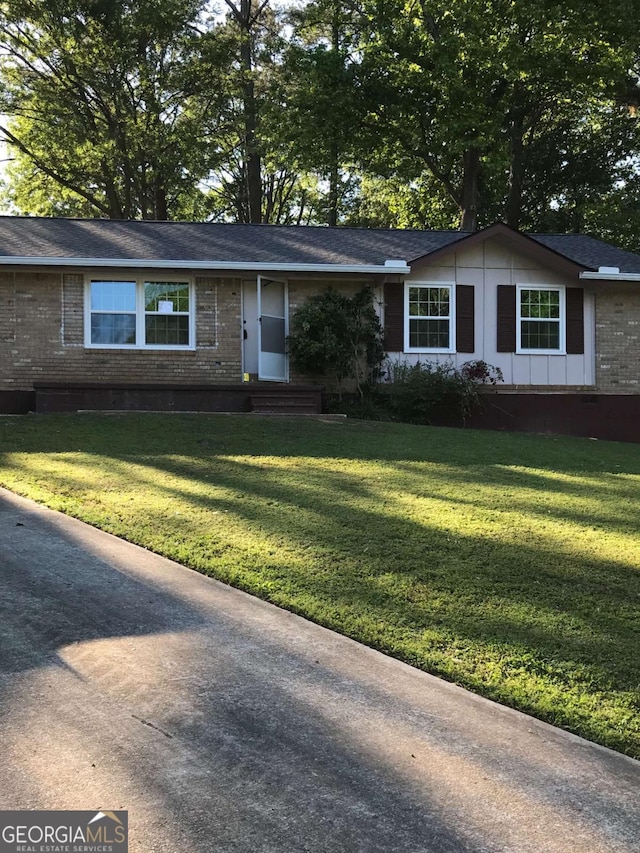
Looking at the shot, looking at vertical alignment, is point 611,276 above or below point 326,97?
below

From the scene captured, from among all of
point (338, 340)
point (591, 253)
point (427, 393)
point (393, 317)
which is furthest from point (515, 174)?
point (427, 393)

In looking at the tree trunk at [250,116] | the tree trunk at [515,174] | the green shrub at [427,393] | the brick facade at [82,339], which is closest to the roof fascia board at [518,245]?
the brick facade at [82,339]

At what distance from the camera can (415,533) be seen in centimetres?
618

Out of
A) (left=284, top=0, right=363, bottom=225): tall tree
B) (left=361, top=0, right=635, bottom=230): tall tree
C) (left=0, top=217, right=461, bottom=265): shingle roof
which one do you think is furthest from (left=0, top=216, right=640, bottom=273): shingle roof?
(left=284, top=0, right=363, bottom=225): tall tree

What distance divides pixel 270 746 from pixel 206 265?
12.7 m

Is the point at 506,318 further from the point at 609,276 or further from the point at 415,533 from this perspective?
the point at 415,533

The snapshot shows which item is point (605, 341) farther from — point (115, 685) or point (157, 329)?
point (115, 685)

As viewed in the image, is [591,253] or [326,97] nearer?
[591,253]

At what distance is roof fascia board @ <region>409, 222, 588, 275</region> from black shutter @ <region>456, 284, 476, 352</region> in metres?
0.94

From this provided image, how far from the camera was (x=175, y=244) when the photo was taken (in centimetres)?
1598

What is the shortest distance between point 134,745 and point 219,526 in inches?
132

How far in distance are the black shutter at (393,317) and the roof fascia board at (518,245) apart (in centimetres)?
78

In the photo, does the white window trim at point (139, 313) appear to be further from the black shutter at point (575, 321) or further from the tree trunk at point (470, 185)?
the tree trunk at point (470, 185)

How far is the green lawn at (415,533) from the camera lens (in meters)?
3.97
